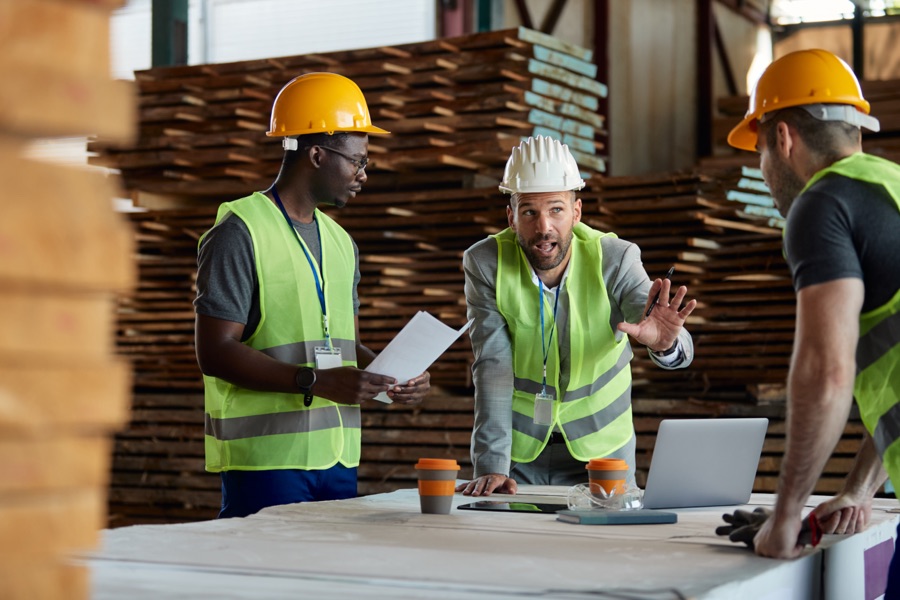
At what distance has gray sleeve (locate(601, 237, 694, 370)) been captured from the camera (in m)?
4.33

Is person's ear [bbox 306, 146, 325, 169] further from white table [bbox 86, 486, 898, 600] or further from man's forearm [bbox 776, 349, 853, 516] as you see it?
man's forearm [bbox 776, 349, 853, 516]

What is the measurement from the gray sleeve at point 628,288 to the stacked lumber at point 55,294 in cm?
300

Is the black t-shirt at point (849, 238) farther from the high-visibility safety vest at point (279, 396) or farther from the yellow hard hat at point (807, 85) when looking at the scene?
the high-visibility safety vest at point (279, 396)

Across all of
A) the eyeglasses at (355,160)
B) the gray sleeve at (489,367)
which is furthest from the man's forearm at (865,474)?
the eyeglasses at (355,160)

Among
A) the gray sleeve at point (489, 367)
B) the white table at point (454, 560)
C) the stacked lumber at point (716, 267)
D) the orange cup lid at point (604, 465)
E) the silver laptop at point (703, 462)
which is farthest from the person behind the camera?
the stacked lumber at point (716, 267)

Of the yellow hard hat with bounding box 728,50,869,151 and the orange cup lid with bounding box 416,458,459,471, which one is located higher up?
the yellow hard hat with bounding box 728,50,869,151

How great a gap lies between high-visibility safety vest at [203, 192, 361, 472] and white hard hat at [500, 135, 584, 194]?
0.80 meters

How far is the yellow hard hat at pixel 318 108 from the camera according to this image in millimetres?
4391

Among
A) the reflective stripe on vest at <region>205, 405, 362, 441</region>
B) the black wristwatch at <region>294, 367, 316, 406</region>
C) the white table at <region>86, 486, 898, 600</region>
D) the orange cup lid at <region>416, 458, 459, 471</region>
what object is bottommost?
the white table at <region>86, 486, 898, 600</region>

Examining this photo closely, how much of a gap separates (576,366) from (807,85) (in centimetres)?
160

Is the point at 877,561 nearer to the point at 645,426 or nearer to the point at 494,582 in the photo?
the point at 494,582

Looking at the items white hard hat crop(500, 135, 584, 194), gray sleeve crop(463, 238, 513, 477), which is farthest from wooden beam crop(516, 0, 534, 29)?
gray sleeve crop(463, 238, 513, 477)

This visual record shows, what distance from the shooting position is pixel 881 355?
2.67m

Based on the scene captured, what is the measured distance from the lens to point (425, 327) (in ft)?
12.7
